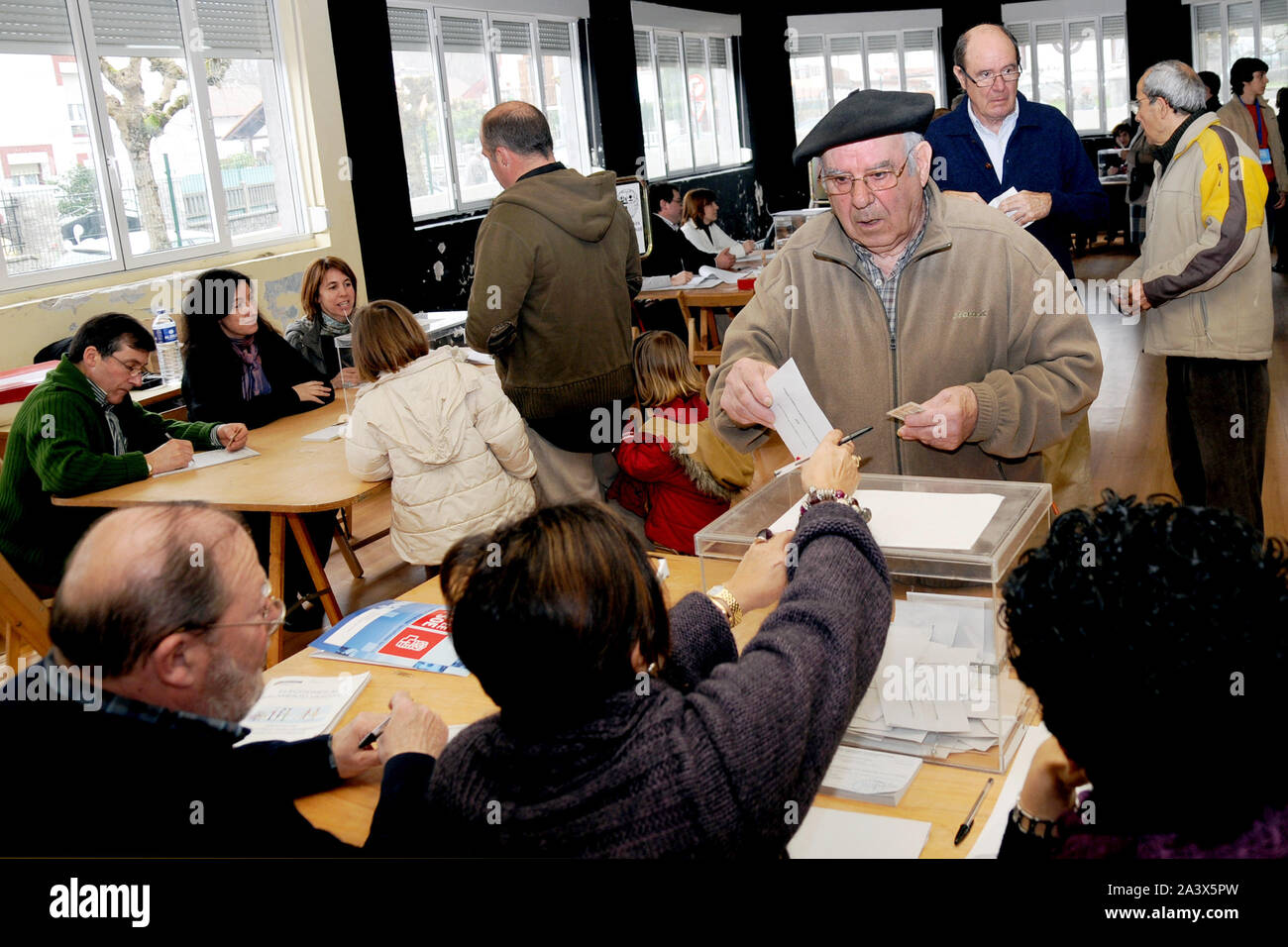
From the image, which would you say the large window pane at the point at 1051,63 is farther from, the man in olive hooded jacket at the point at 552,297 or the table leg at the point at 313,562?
the table leg at the point at 313,562

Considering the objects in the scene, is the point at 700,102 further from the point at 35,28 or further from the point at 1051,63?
the point at 35,28

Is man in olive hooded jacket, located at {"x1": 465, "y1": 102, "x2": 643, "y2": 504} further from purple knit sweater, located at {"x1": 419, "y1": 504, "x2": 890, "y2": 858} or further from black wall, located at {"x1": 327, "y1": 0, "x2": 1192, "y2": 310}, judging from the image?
black wall, located at {"x1": 327, "y1": 0, "x2": 1192, "y2": 310}

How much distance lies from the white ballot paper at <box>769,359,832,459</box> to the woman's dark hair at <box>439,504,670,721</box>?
0.88 meters

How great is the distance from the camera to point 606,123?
440 inches

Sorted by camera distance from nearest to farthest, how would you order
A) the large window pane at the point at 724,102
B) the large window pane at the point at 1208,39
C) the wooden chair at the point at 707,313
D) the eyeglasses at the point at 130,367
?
the eyeglasses at the point at 130,367, the wooden chair at the point at 707,313, the large window pane at the point at 724,102, the large window pane at the point at 1208,39

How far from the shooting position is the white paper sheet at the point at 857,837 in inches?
58.5

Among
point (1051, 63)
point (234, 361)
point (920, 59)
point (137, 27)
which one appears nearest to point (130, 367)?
point (234, 361)

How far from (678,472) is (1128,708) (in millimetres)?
3023

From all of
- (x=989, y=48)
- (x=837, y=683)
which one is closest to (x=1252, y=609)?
(x=837, y=683)

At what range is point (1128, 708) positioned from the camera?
1.06 metres

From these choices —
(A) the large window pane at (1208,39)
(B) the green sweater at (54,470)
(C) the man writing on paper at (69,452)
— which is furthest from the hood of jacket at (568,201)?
(A) the large window pane at (1208,39)

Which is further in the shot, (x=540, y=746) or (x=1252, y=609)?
(x=540, y=746)

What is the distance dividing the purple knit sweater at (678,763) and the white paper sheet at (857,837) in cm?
18
